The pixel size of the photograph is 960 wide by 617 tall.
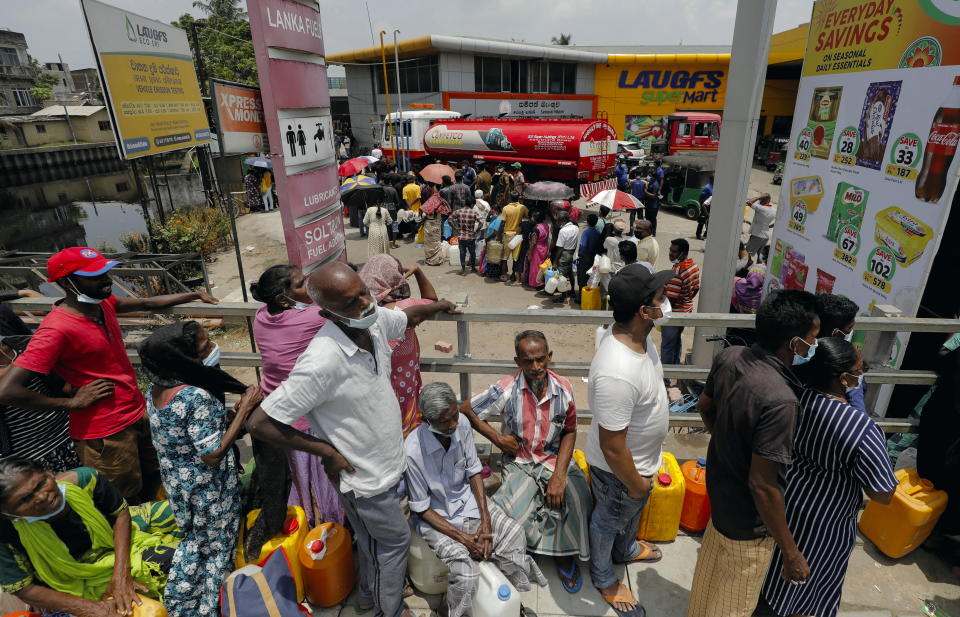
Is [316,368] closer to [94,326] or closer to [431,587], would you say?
[431,587]

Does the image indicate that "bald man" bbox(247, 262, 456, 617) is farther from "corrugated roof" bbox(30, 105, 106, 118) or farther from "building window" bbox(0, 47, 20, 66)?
"building window" bbox(0, 47, 20, 66)

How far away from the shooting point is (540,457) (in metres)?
2.87

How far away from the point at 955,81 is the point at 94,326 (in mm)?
5555

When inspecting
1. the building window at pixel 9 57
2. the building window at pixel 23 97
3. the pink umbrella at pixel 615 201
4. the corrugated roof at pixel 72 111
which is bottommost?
the pink umbrella at pixel 615 201

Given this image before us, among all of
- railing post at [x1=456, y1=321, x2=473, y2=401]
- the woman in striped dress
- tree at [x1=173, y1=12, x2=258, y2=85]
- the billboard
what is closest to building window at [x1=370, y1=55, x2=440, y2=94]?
tree at [x1=173, y1=12, x2=258, y2=85]

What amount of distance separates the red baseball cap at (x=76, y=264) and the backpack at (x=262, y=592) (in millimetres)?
1739

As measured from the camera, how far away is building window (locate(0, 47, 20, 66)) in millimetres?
52844

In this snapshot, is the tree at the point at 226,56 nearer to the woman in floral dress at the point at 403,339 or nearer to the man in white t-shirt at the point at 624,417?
the woman in floral dress at the point at 403,339

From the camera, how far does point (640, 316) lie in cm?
220

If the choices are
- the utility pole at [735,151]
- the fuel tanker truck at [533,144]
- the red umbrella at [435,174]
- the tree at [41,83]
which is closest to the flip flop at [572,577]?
the utility pole at [735,151]

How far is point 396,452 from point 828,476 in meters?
1.82

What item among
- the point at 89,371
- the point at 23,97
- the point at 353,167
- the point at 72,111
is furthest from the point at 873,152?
the point at 23,97

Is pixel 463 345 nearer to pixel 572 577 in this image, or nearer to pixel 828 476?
pixel 572 577

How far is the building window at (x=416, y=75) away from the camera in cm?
2777
